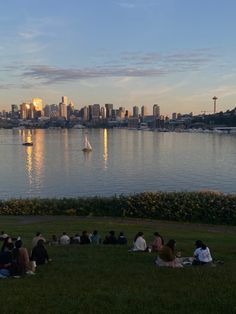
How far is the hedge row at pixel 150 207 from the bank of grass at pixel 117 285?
1160cm

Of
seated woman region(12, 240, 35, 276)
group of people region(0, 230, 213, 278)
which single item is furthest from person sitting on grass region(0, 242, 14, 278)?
seated woman region(12, 240, 35, 276)

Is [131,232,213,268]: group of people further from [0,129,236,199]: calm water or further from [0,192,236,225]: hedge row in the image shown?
[0,129,236,199]: calm water

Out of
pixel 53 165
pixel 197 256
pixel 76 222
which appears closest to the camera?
pixel 197 256

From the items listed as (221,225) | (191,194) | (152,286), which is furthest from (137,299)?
(191,194)

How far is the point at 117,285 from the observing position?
11508 millimetres

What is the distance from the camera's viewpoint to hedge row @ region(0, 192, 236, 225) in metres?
30.7

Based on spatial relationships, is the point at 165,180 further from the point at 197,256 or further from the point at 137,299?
the point at 137,299

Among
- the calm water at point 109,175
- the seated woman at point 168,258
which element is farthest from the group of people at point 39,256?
the calm water at point 109,175

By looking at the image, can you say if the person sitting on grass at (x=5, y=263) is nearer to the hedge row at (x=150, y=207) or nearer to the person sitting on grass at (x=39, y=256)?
the person sitting on grass at (x=39, y=256)

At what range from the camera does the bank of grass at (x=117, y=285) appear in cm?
963

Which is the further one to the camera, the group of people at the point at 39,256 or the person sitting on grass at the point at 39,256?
the person sitting on grass at the point at 39,256

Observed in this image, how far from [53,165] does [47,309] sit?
251 ft

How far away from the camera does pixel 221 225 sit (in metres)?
29.7

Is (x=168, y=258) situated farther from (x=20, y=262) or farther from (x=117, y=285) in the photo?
(x=20, y=262)
